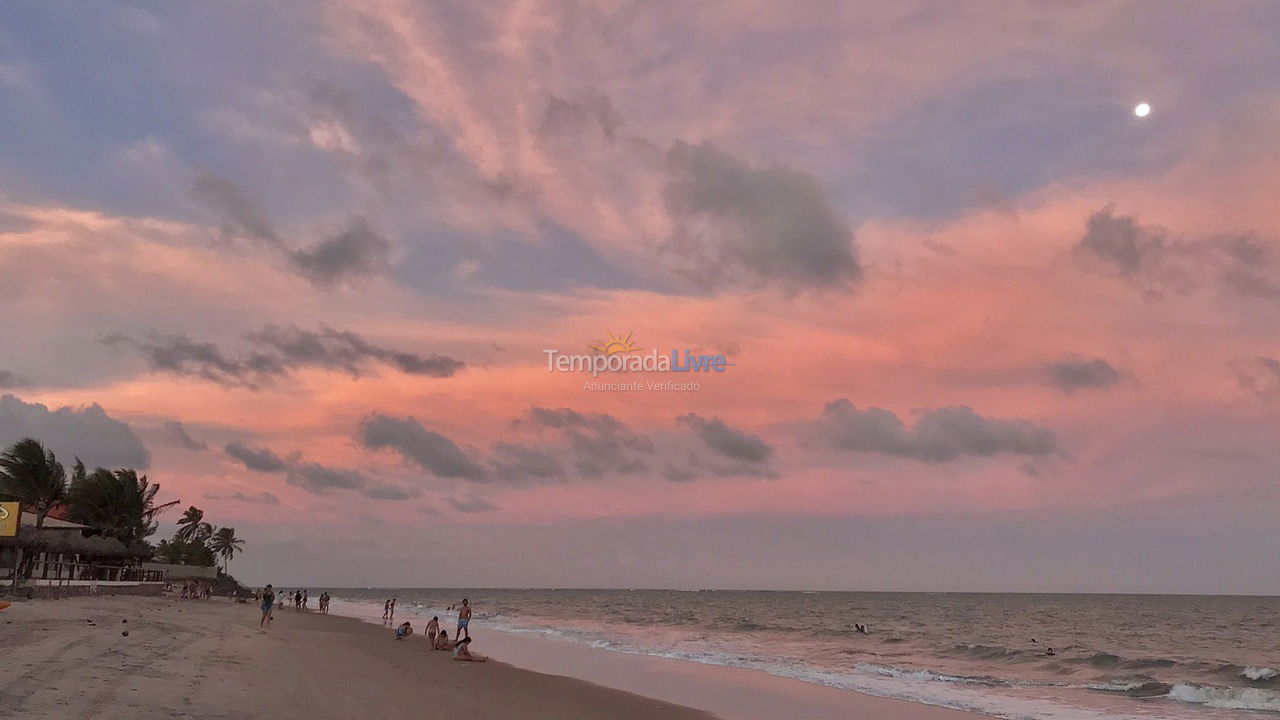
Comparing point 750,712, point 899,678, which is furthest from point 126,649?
point 899,678

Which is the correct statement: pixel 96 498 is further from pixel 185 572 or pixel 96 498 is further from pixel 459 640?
pixel 459 640

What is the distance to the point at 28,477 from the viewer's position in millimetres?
50219

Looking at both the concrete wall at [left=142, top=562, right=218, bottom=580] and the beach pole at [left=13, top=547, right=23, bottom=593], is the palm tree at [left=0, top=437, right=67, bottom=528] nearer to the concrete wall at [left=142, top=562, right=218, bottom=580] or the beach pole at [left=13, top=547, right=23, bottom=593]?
the beach pole at [left=13, top=547, right=23, bottom=593]

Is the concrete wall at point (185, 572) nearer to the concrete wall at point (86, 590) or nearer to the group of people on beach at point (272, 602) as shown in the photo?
the group of people on beach at point (272, 602)

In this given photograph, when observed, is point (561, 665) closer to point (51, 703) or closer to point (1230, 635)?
point (51, 703)

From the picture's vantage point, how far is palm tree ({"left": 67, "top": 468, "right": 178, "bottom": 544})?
6844 cm

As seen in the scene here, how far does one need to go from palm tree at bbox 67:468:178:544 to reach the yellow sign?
1468 inches

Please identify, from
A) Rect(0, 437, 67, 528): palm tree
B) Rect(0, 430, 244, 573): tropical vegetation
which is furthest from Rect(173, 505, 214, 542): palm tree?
Rect(0, 437, 67, 528): palm tree

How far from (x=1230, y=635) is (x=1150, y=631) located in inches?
252

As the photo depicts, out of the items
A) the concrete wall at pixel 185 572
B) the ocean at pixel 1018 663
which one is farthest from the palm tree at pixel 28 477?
the concrete wall at pixel 185 572

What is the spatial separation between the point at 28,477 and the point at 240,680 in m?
43.4

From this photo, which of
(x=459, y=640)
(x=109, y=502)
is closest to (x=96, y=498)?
(x=109, y=502)

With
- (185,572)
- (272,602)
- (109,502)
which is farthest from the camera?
(185,572)

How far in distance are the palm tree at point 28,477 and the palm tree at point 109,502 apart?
695 inches
